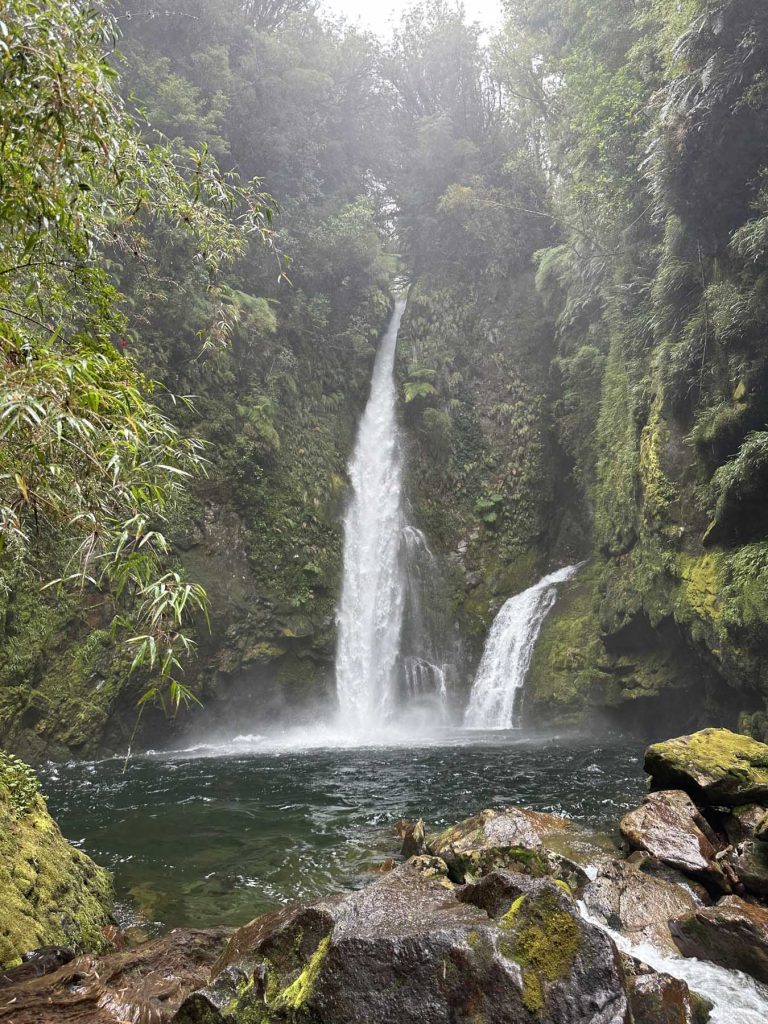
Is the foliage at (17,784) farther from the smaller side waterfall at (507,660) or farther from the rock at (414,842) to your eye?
the smaller side waterfall at (507,660)

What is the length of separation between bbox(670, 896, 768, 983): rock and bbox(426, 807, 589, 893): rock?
0.89 metres

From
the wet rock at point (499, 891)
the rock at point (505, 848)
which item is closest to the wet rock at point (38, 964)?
the wet rock at point (499, 891)

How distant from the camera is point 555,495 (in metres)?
19.2

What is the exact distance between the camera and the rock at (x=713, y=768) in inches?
247

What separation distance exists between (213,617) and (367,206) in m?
16.7

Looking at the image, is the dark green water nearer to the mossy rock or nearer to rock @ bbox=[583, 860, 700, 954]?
the mossy rock

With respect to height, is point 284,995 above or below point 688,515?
below

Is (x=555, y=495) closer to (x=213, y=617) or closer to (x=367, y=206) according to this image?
(x=213, y=617)

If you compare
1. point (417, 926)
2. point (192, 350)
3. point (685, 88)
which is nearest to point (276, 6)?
point (192, 350)

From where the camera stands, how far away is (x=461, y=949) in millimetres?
2680

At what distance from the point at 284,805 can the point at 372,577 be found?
9.56 meters

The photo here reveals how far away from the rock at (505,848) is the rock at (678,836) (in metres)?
0.87

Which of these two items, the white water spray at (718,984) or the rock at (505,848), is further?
the rock at (505,848)

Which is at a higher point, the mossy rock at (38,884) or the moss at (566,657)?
the moss at (566,657)
